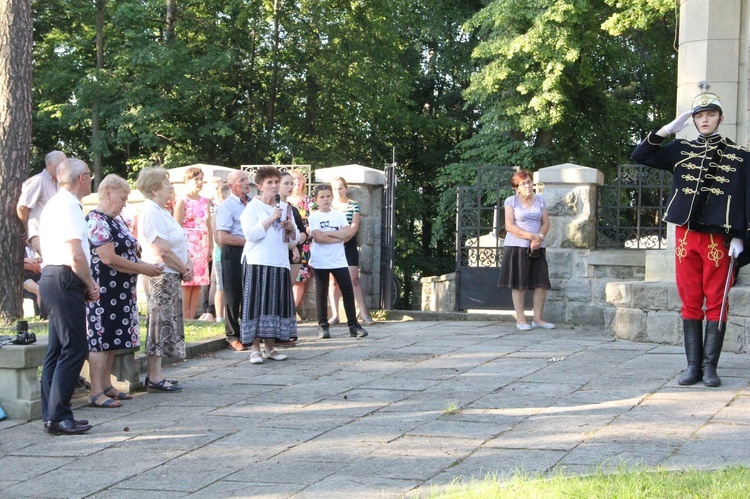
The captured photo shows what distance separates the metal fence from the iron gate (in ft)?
3.94

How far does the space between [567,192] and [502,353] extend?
3.55 metres

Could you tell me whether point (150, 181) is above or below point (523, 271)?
above

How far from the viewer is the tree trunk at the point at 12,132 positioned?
10008 mm

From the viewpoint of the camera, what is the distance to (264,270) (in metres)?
8.43

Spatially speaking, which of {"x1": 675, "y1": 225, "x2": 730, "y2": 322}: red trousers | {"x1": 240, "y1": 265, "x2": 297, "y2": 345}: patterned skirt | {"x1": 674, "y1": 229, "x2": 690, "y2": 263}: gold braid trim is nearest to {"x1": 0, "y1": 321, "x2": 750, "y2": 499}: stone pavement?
{"x1": 240, "y1": 265, "x2": 297, "y2": 345}: patterned skirt

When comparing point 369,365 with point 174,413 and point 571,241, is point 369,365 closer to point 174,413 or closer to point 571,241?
point 174,413

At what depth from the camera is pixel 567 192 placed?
11.8m

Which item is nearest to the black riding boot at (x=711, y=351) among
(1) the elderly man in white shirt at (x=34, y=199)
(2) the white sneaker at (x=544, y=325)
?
(2) the white sneaker at (x=544, y=325)

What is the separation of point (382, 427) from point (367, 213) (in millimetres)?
6614

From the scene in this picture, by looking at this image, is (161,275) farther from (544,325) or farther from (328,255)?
(544,325)

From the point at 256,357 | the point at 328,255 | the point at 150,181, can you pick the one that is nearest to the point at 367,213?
the point at 328,255

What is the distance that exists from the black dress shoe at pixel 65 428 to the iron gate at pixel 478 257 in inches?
277

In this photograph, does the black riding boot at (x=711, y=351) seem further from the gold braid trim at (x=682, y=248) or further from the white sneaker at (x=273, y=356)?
the white sneaker at (x=273, y=356)

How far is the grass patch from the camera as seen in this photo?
414cm
